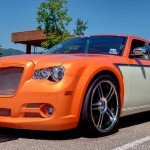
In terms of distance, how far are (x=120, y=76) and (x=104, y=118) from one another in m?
0.65

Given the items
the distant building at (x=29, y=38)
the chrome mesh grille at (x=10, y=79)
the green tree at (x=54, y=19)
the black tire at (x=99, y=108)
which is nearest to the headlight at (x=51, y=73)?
the chrome mesh grille at (x=10, y=79)

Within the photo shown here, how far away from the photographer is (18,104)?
4707 millimetres

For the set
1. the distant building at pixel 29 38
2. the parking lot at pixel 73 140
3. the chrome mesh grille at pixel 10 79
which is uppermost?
the chrome mesh grille at pixel 10 79

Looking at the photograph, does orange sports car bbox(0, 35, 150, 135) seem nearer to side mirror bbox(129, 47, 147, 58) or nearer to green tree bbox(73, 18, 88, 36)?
side mirror bbox(129, 47, 147, 58)

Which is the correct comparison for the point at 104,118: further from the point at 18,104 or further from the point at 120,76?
the point at 18,104

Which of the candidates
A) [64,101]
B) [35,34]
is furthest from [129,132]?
[35,34]

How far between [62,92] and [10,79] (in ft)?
2.39

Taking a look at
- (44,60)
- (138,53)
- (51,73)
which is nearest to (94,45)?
(138,53)

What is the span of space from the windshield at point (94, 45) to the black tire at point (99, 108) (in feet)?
2.81

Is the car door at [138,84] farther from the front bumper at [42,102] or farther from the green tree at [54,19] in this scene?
the green tree at [54,19]

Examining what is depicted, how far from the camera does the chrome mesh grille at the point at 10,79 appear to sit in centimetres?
484

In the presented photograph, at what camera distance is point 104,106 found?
5297 mm

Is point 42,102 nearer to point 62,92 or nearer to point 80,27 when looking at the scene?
point 62,92

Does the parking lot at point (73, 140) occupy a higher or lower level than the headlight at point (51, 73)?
lower
